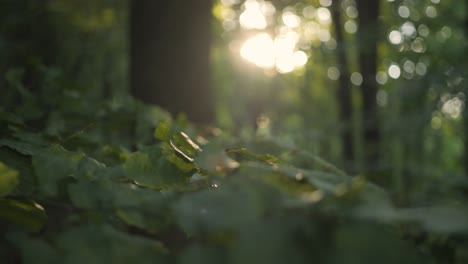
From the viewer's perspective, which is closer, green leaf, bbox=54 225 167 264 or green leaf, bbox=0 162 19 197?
green leaf, bbox=54 225 167 264

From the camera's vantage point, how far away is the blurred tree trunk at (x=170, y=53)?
3467 mm

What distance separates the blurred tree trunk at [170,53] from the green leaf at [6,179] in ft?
8.98

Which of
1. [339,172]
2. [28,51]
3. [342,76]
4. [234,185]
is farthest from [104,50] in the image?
[342,76]

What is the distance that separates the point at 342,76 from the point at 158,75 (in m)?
6.24

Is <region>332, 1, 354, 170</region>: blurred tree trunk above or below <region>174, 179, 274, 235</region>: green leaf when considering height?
below

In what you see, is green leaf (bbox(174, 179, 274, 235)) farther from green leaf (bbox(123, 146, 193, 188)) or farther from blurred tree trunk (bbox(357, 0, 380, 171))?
blurred tree trunk (bbox(357, 0, 380, 171))

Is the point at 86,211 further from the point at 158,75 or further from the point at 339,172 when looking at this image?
the point at 158,75

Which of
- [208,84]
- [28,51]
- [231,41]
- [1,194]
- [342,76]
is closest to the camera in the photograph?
[1,194]

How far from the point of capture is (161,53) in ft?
11.4

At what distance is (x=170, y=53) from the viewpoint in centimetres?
348

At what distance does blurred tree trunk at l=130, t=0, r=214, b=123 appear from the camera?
3467 millimetres

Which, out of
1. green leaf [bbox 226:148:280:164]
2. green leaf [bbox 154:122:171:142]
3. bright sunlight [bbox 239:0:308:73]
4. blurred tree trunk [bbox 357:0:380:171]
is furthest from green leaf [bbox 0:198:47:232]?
bright sunlight [bbox 239:0:308:73]

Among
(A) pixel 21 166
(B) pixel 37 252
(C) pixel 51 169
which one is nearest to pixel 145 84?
(A) pixel 21 166

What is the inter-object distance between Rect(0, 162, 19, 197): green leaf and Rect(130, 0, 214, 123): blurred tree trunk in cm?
274
